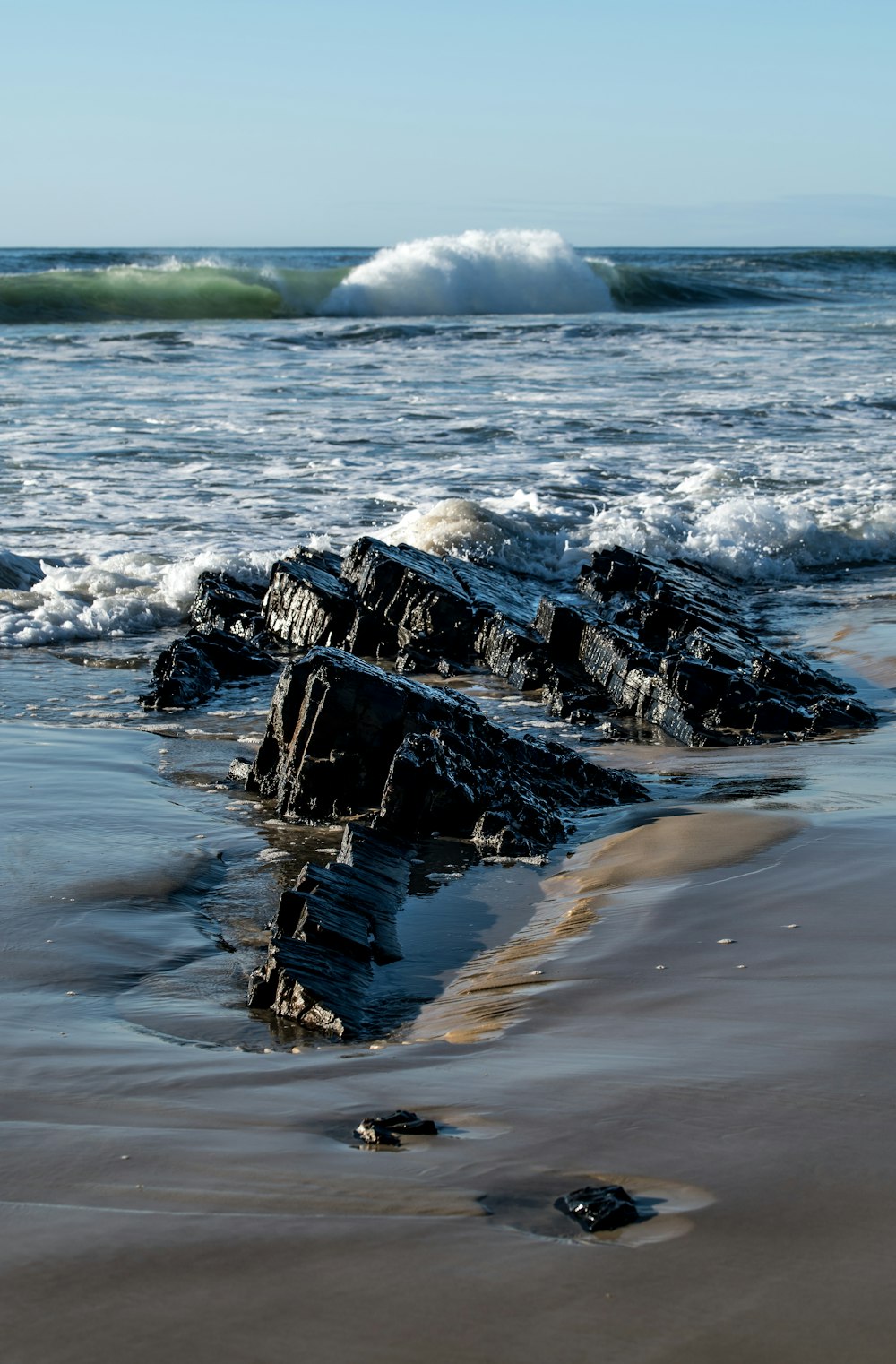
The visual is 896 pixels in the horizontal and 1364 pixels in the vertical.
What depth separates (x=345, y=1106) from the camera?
2525 mm

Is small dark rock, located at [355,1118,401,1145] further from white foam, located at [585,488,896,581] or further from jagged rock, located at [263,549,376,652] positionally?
white foam, located at [585,488,896,581]

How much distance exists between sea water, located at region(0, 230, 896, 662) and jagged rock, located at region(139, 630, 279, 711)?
1087 millimetres

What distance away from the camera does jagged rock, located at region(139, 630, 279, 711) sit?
6719 millimetres

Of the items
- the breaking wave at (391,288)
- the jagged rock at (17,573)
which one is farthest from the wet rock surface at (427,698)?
the breaking wave at (391,288)

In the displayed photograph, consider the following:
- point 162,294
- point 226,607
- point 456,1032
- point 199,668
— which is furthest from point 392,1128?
point 162,294

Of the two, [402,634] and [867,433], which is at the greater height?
[867,433]

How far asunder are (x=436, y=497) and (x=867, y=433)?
6069 mm

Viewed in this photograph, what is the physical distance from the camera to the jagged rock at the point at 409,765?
467 centimetres

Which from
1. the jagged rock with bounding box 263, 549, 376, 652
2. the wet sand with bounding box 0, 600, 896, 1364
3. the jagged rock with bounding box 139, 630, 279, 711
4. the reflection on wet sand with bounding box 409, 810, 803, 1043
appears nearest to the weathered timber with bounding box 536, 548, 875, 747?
the jagged rock with bounding box 263, 549, 376, 652

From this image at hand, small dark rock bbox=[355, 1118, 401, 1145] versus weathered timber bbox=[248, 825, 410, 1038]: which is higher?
small dark rock bbox=[355, 1118, 401, 1145]

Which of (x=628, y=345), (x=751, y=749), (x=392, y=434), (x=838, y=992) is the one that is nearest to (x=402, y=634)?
(x=751, y=749)

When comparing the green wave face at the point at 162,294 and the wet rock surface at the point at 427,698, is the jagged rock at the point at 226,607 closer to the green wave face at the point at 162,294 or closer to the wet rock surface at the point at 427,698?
the wet rock surface at the point at 427,698

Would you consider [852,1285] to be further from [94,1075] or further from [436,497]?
[436,497]

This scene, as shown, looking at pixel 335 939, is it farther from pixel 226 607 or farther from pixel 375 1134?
pixel 226 607
